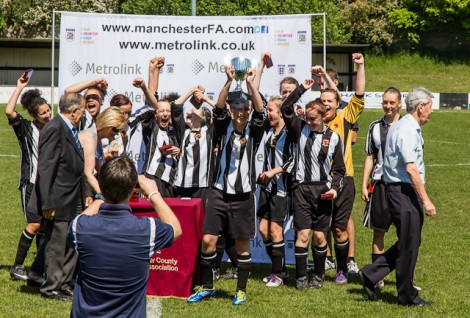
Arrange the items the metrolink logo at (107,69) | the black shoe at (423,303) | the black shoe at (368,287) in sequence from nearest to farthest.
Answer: the black shoe at (423,303) < the black shoe at (368,287) < the metrolink logo at (107,69)

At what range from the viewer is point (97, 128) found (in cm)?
771

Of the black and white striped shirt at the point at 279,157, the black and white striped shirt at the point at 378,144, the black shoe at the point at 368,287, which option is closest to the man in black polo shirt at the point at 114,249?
the black shoe at the point at 368,287

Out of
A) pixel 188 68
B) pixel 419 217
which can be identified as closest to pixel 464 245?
pixel 419 217

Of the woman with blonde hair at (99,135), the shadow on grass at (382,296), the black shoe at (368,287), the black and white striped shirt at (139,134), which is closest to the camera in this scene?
the woman with blonde hair at (99,135)

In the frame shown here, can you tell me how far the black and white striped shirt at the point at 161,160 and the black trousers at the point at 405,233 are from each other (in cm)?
249

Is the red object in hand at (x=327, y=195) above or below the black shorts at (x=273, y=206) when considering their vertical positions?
above

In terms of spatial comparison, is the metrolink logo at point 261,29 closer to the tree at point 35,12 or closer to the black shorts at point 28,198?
the black shorts at point 28,198

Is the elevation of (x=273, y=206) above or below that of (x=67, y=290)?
above

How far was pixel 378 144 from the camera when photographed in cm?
898

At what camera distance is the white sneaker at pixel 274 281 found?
8945 mm

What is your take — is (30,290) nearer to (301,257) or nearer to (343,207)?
(301,257)

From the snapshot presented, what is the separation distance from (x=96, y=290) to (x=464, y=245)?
790 cm

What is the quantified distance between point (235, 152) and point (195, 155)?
966mm

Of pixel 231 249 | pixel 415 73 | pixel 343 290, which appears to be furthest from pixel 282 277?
pixel 415 73
